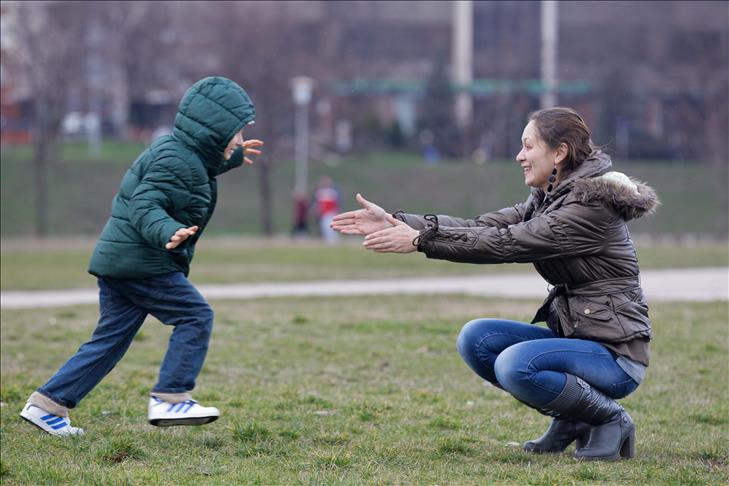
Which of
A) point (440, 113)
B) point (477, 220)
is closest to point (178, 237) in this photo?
point (477, 220)

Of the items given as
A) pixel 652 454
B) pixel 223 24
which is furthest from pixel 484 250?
pixel 223 24

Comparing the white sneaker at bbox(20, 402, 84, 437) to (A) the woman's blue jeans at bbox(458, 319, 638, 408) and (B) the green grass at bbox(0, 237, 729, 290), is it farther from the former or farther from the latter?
(B) the green grass at bbox(0, 237, 729, 290)

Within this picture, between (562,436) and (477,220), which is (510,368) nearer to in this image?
(562,436)

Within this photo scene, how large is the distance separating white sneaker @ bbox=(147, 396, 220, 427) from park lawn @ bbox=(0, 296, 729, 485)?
137mm

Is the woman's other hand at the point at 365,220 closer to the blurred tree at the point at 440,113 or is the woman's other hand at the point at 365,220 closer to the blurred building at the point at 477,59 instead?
the blurred building at the point at 477,59

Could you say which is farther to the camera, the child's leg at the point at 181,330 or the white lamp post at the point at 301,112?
the white lamp post at the point at 301,112

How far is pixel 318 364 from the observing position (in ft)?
26.5

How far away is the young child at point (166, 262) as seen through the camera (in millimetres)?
5109

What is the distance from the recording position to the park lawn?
4.69m

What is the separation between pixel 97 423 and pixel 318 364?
8.21ft

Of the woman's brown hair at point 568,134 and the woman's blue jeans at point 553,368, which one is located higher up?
the woman's brown hair at point 568,134

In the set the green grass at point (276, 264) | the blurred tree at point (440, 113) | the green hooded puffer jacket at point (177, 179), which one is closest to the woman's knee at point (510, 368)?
the green hooded puffer jacket at point (177, 179)

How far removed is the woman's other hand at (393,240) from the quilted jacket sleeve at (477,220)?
0.28 meters

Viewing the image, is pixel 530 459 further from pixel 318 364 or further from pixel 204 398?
pixel 318 364
